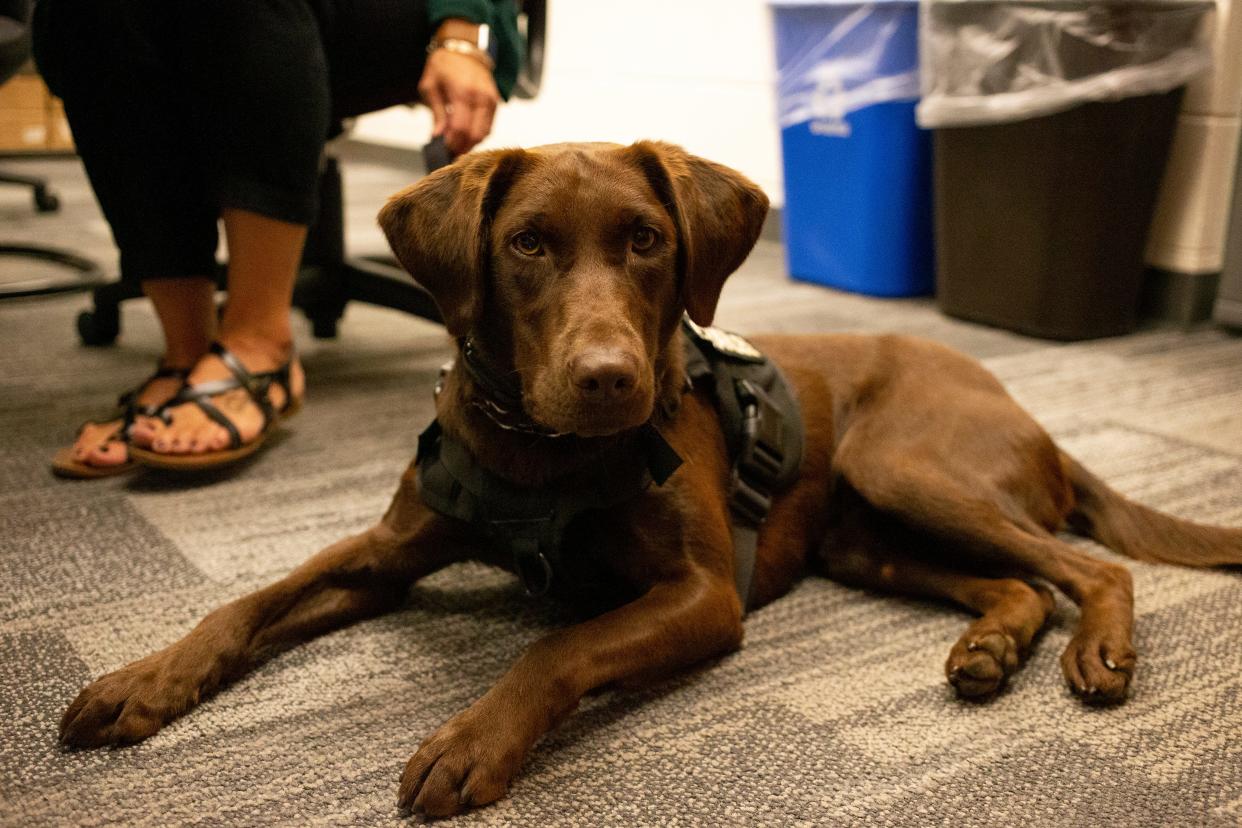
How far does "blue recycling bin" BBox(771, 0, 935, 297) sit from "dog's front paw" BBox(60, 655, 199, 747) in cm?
290

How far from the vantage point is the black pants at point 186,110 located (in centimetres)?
204

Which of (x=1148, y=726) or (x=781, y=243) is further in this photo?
(x=781, y=243)

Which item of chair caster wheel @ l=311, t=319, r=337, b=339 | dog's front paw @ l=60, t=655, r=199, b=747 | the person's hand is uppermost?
the person's hand

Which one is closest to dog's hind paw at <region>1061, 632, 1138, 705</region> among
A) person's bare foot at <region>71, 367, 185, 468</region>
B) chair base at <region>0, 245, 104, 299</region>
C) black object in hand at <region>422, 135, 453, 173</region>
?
black object in hand at <region>422, 135, 453, 173</region>

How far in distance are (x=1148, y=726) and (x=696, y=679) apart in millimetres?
517

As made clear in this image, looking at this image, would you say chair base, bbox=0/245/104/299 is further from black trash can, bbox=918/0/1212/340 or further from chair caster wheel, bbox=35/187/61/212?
black trash can, bbox=918/0/1212/340

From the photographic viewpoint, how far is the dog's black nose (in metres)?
1.20

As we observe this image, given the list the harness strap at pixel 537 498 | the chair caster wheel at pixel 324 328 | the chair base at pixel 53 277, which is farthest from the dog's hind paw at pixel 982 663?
the chair base at pixel 53 277

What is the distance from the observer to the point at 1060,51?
3.02 m

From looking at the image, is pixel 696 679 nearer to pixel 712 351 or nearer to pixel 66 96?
pixel 712 351

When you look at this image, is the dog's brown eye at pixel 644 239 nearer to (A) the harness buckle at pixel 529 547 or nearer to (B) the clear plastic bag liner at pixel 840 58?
(A) the harness buckle at pixel 529 547

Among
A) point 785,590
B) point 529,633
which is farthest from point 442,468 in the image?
point 785,590

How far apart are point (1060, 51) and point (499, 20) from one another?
61.0 inches

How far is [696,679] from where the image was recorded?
1440 millimetres
